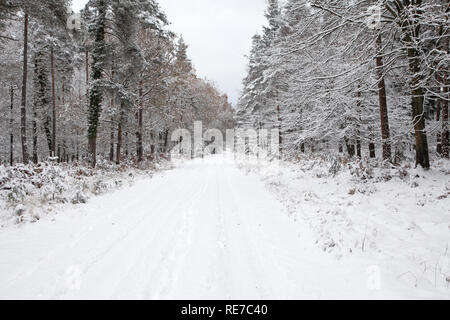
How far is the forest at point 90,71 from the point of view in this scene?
481 inches

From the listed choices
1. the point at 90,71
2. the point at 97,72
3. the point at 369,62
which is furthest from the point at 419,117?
the point at 90,71

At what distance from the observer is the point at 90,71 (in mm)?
18906

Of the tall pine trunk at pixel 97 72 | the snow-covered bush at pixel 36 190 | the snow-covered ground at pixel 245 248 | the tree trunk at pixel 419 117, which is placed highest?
the tall pine trunk at pixel 97 72

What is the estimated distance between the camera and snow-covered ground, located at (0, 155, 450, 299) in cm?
336

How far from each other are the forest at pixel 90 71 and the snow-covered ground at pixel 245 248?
557cm

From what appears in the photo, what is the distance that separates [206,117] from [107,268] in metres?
40.5

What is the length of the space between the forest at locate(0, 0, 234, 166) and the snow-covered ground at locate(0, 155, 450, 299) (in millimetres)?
5574

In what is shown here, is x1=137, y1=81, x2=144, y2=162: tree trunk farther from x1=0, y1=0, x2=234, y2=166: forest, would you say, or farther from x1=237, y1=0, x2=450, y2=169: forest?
x1=237, y1=0, x2=450, y2=169: forest

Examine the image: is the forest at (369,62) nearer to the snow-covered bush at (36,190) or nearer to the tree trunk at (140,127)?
the snow-covered bush at (36,190)

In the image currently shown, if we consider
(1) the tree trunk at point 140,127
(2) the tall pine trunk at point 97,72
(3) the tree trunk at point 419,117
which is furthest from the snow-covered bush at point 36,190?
(3) the tree trunk at point 419,117

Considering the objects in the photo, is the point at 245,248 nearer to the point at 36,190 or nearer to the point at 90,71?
the point at 36,190

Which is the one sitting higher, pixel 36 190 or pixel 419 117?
pixel 419 117

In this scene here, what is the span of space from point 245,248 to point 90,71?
20.5 meters
